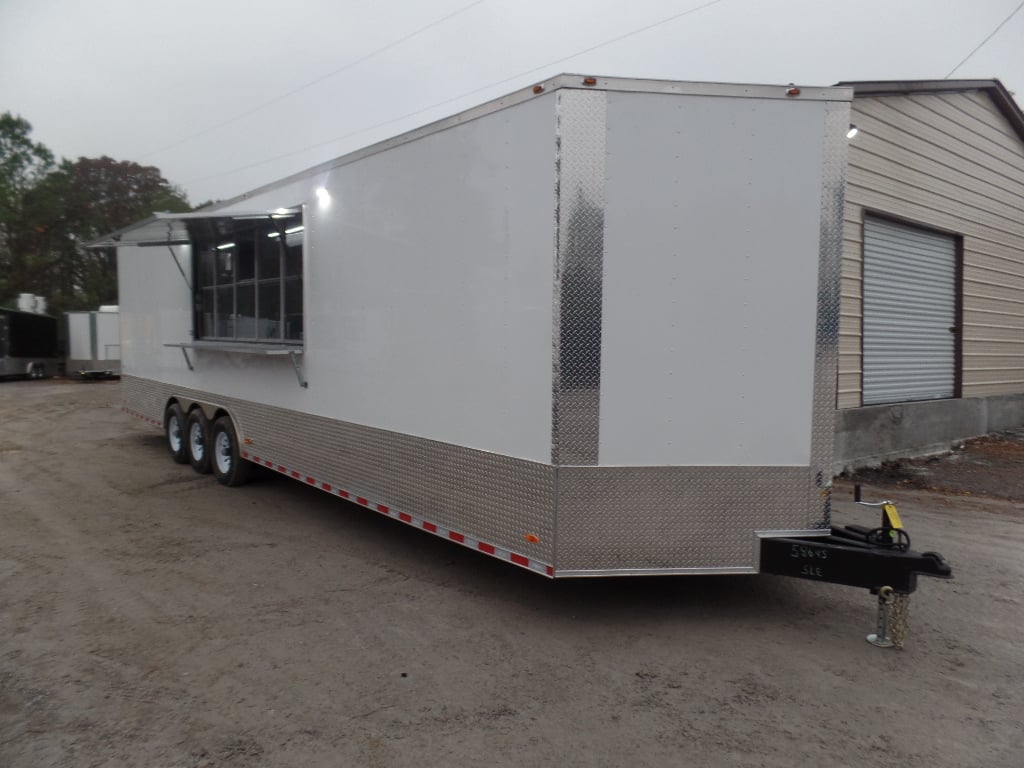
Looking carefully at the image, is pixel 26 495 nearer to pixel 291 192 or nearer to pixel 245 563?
pixel 245 563

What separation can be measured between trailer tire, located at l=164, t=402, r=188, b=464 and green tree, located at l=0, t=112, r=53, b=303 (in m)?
30.2

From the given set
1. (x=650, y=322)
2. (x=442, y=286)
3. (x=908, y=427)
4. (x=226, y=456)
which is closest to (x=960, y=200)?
(x=908, y=427)

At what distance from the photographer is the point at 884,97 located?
9.59 metres

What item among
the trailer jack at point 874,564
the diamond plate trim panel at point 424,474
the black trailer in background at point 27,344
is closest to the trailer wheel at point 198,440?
the diamond plate trim panel at point 424,474

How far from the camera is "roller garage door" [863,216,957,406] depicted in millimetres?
9875

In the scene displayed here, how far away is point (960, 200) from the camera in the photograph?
445 inches

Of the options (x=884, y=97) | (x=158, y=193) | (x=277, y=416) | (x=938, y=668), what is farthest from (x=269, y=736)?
(x=158, y=193)

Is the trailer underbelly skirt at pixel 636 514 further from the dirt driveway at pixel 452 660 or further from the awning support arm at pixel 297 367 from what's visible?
the awning support arm at pixel 297 367

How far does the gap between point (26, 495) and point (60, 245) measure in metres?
32.9

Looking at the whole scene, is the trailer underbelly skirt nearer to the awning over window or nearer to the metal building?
the awning over window

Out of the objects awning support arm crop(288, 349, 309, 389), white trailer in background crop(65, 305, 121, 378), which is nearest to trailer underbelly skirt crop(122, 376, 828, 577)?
awning support arm crop(288, 349, 309, 389)

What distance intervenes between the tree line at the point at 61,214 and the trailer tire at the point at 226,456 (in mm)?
31914

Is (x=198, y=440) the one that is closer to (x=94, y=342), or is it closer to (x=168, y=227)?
(x=168, y=227)

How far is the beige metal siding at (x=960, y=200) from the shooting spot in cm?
929
